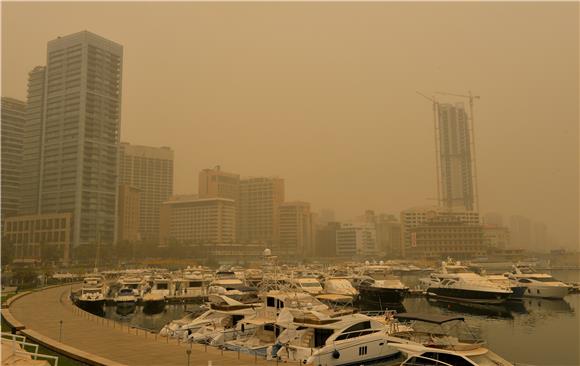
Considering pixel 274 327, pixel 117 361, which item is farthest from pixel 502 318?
pixel 117 361

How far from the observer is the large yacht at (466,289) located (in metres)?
61.6

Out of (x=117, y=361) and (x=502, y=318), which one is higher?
(x=117, y=361)

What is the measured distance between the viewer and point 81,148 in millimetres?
187875

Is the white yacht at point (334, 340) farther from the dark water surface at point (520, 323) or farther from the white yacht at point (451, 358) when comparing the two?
the dark water surface at point (520, 323)

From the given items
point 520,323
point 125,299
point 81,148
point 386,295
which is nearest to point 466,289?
point 386,295

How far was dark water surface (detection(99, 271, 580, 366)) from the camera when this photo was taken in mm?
37062

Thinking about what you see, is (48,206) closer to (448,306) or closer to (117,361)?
(448,306)

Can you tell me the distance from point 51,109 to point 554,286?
643 ft

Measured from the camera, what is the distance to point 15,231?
181m

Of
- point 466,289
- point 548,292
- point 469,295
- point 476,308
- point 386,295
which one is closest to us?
point 476,308

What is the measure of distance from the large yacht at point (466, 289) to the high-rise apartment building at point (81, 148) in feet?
476

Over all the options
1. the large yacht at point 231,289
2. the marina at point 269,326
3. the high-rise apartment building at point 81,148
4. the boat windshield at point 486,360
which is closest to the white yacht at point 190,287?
the large yacht at point 231,289

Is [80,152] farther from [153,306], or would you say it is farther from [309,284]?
[309,284]

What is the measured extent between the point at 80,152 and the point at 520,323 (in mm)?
176250
